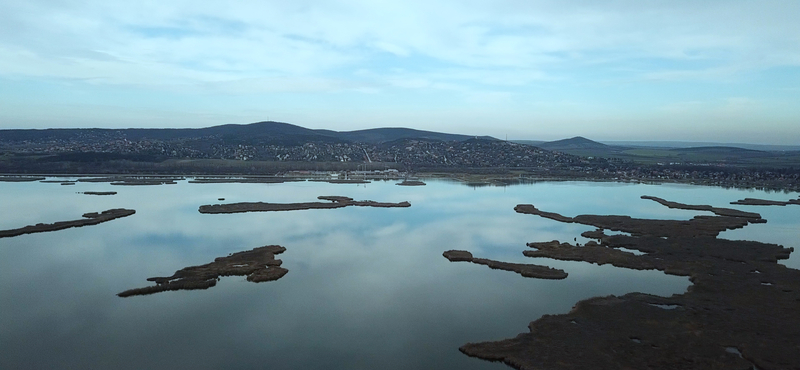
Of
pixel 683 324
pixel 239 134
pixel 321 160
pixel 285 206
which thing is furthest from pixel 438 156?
pixel 683 324

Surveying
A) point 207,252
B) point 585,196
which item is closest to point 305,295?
point 207,252

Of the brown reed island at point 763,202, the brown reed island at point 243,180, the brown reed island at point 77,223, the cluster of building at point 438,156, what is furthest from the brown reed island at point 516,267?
the cluster of building at point 438,156

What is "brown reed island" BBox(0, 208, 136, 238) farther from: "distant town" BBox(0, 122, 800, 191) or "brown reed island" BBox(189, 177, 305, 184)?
"distant town" BBox(0, 122, 800, 191)

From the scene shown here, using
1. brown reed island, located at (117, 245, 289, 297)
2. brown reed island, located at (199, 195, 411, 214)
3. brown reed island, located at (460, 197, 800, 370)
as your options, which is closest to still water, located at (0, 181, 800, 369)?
brown reed island, located at (117, 245, 289, 297)

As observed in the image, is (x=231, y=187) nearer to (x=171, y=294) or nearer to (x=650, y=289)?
(x=171, y=294)

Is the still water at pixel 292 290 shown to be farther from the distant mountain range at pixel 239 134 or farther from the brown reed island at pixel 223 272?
the distant mountain range at pixel 239 134

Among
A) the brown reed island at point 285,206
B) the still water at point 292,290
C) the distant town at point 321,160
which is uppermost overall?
the distant town at point 321,160

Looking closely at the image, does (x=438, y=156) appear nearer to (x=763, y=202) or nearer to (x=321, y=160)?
(x=321, y=160)
